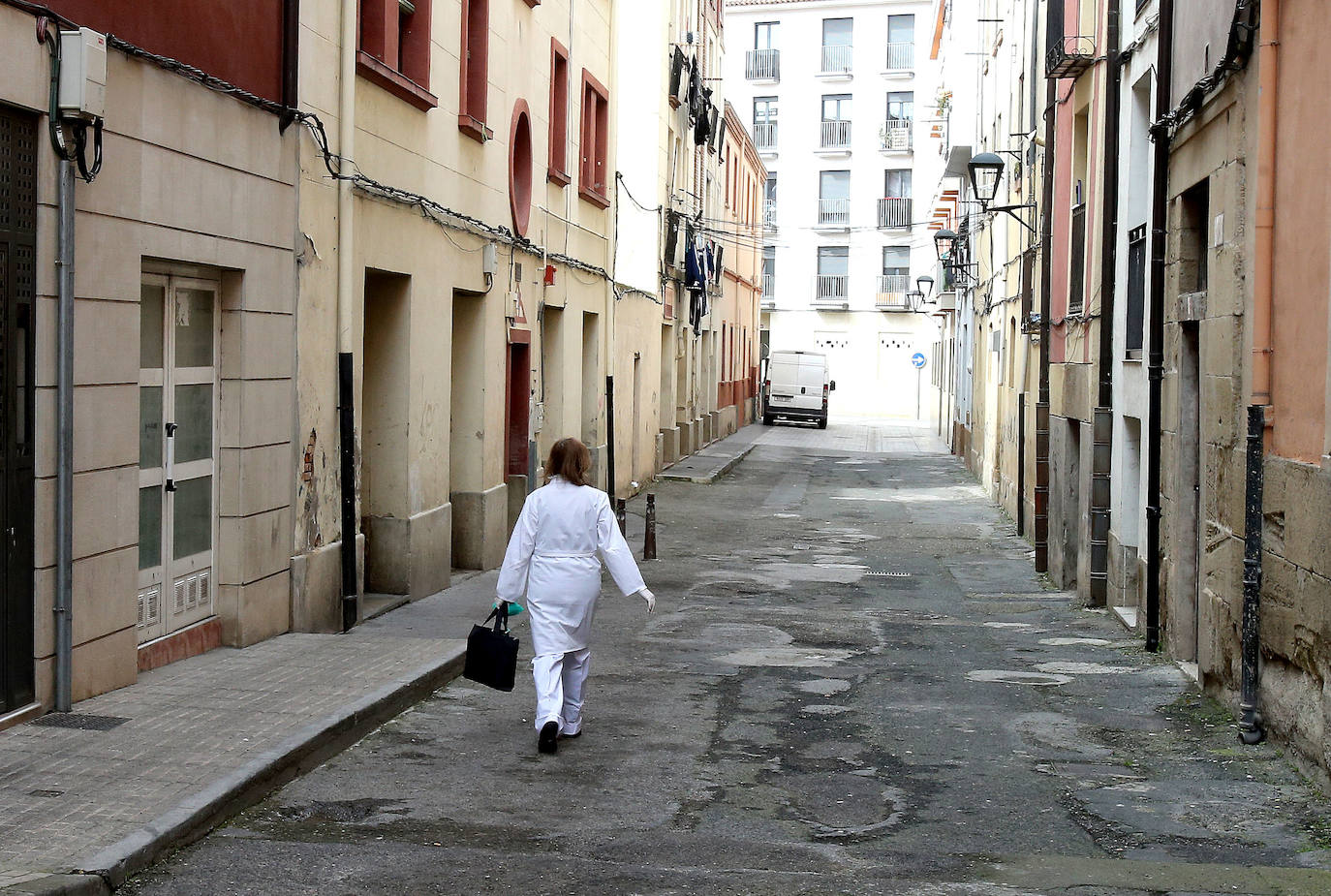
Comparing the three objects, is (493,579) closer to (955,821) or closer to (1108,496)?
(1108,496)

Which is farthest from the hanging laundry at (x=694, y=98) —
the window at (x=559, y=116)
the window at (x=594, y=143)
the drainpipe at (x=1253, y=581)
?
the drainpipe at (x=1253, y=581)

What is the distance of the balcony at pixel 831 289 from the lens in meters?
59.6

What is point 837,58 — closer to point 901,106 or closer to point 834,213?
point 901,106

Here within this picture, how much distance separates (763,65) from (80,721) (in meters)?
56.1

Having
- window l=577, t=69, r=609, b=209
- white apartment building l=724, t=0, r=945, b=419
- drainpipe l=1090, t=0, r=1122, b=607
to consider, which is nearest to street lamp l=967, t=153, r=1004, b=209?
drainpipe l=1090, t=0, r=1122, b=607

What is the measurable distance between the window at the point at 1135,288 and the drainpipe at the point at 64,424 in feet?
26.9

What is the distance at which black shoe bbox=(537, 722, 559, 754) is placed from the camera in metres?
7.64

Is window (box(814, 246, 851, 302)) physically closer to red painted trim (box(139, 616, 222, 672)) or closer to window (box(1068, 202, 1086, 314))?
window (box(1068, 202, 1086, 314))

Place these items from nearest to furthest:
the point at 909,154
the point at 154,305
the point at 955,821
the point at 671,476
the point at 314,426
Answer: the point at 955,821
the point at 154,305
the point at 314,426
the point at 671,476
the point at 909,154

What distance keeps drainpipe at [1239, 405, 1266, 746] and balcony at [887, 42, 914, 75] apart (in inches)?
2090

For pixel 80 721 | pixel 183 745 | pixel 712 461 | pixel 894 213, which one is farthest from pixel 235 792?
pixel 894 213

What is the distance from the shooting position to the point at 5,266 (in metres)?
6.83

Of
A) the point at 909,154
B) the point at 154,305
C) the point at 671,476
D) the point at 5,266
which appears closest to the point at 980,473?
the point at 671,476

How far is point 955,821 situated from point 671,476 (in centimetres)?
2175
